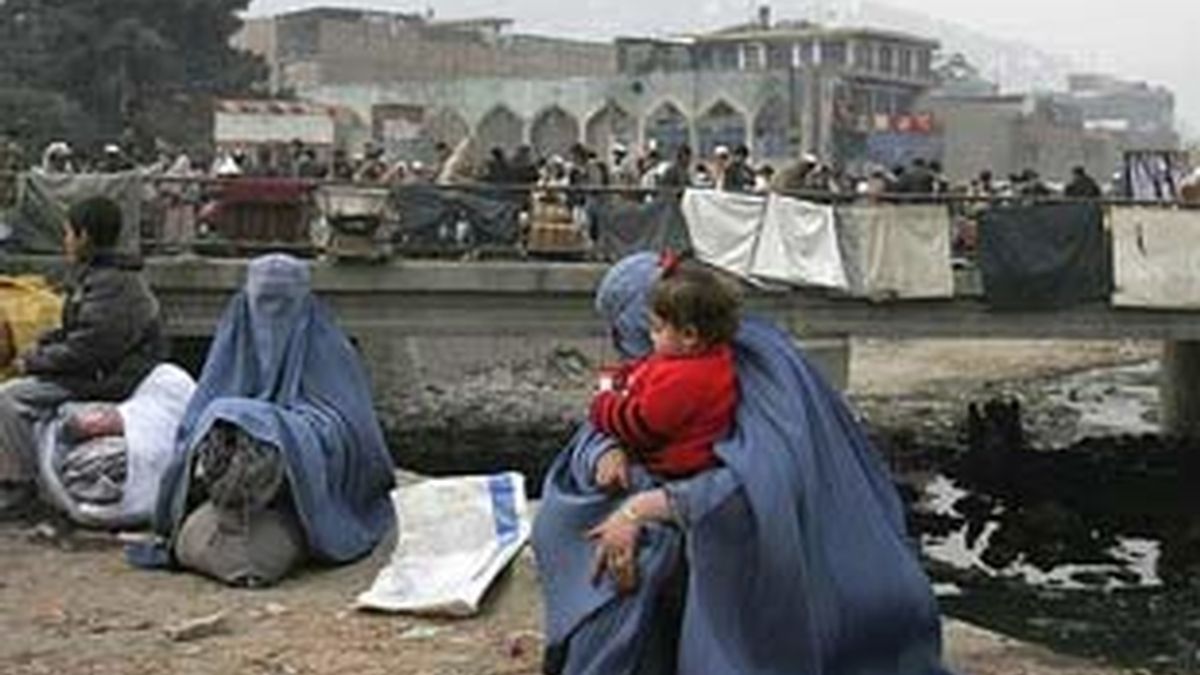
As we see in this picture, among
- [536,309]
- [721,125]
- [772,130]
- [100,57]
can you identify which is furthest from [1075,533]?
[721,125]

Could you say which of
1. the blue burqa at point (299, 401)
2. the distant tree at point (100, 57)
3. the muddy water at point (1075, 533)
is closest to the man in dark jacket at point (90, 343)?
the blue burqa at point (299, 401)

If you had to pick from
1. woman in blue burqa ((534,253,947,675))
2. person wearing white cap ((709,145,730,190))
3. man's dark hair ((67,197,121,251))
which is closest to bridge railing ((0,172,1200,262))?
person wearing white cap ((709,145,730,190))

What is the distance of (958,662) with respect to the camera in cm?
685

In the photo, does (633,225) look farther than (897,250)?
Yes

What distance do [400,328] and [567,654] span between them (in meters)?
14.9

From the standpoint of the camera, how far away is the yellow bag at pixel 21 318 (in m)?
9.97

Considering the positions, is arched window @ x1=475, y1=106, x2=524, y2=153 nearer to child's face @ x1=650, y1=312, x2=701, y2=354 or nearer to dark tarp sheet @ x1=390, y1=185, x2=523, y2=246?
dark tarp sheet @ x1=390, y1=185, x2=523, y2=246

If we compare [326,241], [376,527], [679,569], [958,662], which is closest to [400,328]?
[326,241]

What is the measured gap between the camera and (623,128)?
64.6 meters

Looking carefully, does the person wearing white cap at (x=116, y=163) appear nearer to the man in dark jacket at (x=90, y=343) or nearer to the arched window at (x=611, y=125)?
the man in dark jacket at (x=90, y=343)

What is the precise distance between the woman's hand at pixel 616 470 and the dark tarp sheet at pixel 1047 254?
15910mm

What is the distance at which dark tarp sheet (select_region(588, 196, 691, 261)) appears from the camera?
20422 millimetres

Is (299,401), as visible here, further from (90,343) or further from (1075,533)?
(1075,533)

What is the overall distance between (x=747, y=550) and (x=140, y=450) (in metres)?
4.10
